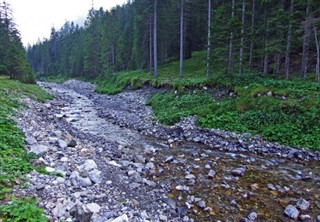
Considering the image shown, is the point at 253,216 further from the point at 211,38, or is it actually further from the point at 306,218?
the point at 211,38

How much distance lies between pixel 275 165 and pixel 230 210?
4.58 metres

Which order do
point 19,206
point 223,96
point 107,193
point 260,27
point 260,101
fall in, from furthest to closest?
point 260,27
point 223,96
point 260,101
point 107,193
point 19,206

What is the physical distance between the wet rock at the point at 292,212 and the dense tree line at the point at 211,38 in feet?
49.8

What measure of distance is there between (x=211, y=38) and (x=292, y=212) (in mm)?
17419

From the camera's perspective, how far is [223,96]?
733 inches

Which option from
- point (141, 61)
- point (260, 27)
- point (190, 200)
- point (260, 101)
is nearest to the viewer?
point (190, 200)

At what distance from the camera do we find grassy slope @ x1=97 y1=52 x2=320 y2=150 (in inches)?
501

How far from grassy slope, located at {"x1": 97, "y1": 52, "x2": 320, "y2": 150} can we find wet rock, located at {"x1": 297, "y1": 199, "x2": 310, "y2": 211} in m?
5.35

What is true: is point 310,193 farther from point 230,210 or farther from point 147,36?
point 147,36

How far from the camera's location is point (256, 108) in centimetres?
1502

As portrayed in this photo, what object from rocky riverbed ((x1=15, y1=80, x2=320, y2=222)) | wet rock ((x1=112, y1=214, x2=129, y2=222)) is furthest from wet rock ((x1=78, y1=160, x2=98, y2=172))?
wet rock ((x1=112, y1=214, x2=129, y2=222))

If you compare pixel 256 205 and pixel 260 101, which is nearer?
pixel 256 205

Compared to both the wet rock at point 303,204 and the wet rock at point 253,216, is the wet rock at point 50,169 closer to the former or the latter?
the wet rock at point 253,216

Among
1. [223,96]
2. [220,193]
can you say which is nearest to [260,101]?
[223,96]
